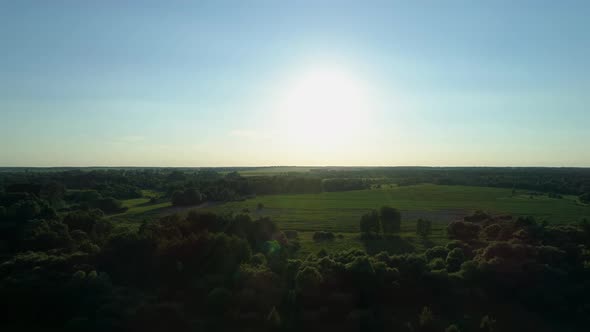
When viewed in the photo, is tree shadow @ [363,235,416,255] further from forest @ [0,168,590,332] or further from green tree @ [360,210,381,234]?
forest @ [0,168,590,332]

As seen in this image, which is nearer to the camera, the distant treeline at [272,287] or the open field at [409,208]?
the distant treeline at [272,287]

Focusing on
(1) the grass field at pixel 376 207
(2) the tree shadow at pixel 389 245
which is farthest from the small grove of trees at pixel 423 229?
(2) the tree shadow at pixel 389 245

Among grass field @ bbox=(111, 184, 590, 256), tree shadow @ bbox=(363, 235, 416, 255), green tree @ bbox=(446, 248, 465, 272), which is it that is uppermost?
green tree @ bbox=(446, 248, 465, 272)

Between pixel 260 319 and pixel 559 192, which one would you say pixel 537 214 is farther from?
pixel 260 319

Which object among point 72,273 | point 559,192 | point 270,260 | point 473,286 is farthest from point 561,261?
point 559,192

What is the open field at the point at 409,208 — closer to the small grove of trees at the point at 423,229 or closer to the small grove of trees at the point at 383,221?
the small grove of trees at the point at 383,221

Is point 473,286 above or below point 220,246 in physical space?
below

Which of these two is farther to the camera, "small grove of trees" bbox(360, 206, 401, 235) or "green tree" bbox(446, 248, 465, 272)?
Result: "small grove of trees" bbox(360, 206, 401, 235)

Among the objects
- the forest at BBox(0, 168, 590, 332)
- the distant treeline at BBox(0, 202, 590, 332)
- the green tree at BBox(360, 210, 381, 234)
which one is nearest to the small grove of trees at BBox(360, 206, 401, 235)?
the green tree at BBox(360, 210, 381, 234)

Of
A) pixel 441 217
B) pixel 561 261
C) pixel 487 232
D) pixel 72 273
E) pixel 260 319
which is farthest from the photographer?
pixel 441 217

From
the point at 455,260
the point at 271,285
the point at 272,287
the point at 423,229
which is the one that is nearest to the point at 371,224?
the point at 423,229

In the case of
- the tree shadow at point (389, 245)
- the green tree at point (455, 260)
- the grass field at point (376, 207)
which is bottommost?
the tree shadow at point (389, 245)
